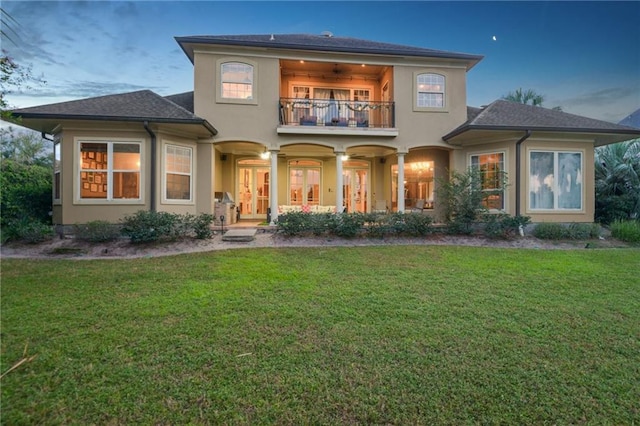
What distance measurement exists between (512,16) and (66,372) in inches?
845

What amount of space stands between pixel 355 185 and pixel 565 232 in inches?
318

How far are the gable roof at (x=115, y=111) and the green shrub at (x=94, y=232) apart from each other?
3.10m

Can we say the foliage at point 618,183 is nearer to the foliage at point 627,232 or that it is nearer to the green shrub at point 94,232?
the foliage at point 627,232

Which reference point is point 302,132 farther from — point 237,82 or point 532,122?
point 532,122

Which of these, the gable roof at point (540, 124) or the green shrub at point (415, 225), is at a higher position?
the gable roof at point (540, 124)

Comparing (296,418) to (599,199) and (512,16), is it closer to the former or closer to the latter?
(599,199)

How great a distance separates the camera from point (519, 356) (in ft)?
9.84

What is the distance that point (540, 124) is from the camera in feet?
32.7

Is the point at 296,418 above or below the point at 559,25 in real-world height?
below

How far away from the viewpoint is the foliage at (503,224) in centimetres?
927

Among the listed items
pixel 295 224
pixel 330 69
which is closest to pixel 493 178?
pixel 295 224

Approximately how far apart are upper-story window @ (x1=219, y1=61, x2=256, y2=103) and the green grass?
726cm

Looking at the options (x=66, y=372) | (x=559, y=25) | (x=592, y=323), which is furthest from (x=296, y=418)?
(x=559, y=25)

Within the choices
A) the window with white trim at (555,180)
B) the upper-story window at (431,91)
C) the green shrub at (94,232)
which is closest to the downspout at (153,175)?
the green shrub at (94,232)
